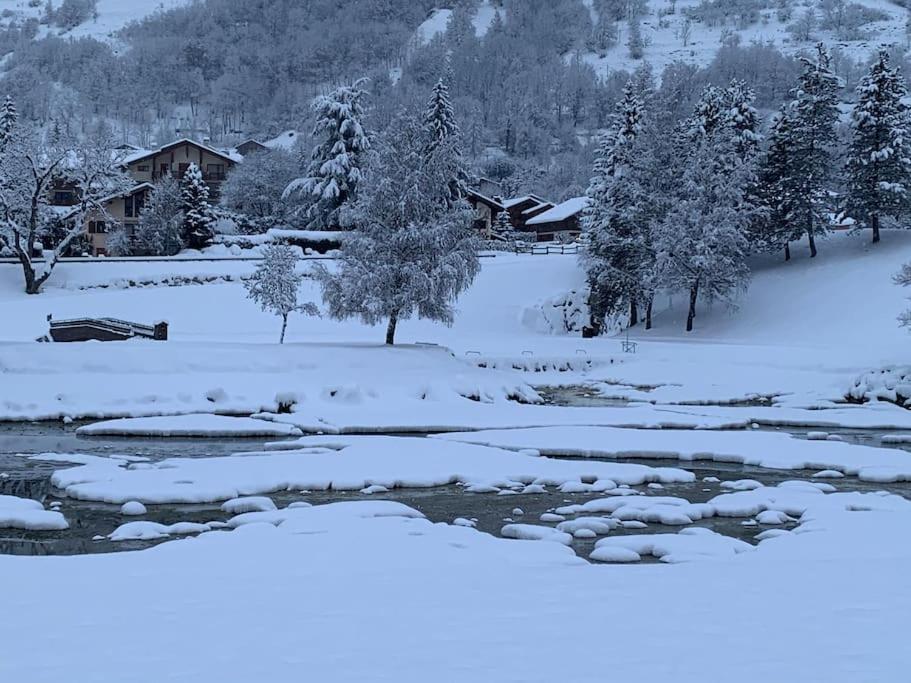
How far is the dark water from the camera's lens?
14.2m

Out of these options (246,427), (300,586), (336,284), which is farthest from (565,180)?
(300,586)

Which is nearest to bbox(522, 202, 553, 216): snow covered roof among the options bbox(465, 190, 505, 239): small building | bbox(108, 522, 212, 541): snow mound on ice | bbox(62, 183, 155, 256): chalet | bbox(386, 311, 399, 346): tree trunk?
bbox(465, 190, 505, 239): small building

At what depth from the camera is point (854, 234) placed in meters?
57.4

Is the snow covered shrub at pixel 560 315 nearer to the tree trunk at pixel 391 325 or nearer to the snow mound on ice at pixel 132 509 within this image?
the tree trunk at pixel 391 325

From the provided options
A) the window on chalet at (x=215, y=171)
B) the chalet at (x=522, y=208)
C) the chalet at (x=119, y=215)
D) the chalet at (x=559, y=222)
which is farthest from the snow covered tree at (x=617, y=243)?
the window on chalet at (x=215, y=171)

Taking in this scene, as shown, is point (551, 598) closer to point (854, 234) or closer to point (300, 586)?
point (300, 586)

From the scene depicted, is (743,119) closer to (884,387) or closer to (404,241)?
(884,387)

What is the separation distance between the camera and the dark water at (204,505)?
14.2 metres

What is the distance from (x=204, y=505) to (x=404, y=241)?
20646 mm

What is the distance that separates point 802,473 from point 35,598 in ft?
54.6

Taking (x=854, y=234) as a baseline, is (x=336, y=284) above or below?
below

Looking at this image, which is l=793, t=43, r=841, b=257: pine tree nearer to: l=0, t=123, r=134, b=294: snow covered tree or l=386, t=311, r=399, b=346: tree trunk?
l=386, t=311, r=399, b=346: tree trunk

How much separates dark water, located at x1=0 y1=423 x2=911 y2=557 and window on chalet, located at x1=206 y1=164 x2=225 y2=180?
69.3 meters

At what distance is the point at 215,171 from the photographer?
299 feet
